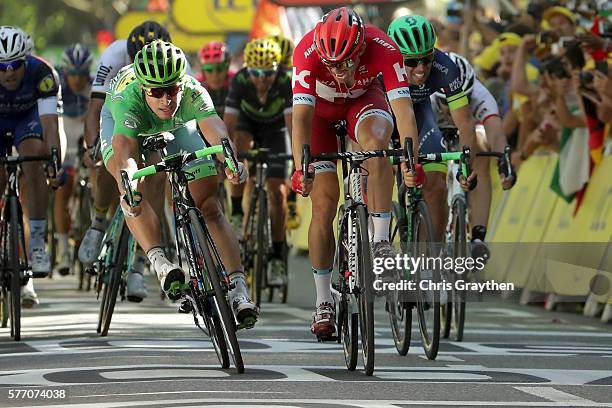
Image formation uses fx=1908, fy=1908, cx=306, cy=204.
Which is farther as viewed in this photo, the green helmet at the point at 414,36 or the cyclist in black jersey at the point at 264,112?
the cyclist in black jersey at the point at 264,112

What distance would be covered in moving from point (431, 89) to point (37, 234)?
3240 millimetres

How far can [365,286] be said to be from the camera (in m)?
10.7

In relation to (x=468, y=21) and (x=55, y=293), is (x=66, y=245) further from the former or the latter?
(x=468, y=21)

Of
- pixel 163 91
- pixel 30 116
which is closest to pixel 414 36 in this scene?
pixel 163 91

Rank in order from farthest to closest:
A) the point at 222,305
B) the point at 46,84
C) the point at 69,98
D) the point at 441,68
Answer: the point at 69,98 → the point at 46,84 → the point at 441,68 → the point at 222,305

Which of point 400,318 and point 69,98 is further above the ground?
point 69,98

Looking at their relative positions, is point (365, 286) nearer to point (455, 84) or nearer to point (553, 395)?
point (553, 395)

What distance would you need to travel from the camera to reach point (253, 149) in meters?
16.8

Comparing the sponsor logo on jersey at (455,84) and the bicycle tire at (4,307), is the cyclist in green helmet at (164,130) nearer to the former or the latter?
the sponsor logo on jersey at (455,84)

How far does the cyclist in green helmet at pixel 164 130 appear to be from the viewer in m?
11.1

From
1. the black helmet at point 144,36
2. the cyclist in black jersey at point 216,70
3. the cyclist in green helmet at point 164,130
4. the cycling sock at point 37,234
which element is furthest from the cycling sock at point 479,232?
the cyclist in black jersey at point 216,70

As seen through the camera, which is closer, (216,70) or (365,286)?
(365,286)

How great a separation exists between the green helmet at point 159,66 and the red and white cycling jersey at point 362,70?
0.69m

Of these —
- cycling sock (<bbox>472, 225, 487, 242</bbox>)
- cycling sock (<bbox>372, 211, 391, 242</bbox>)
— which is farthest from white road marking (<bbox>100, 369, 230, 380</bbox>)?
cycling sock (<bbox>472, 225, 487, 242</bbox>)
